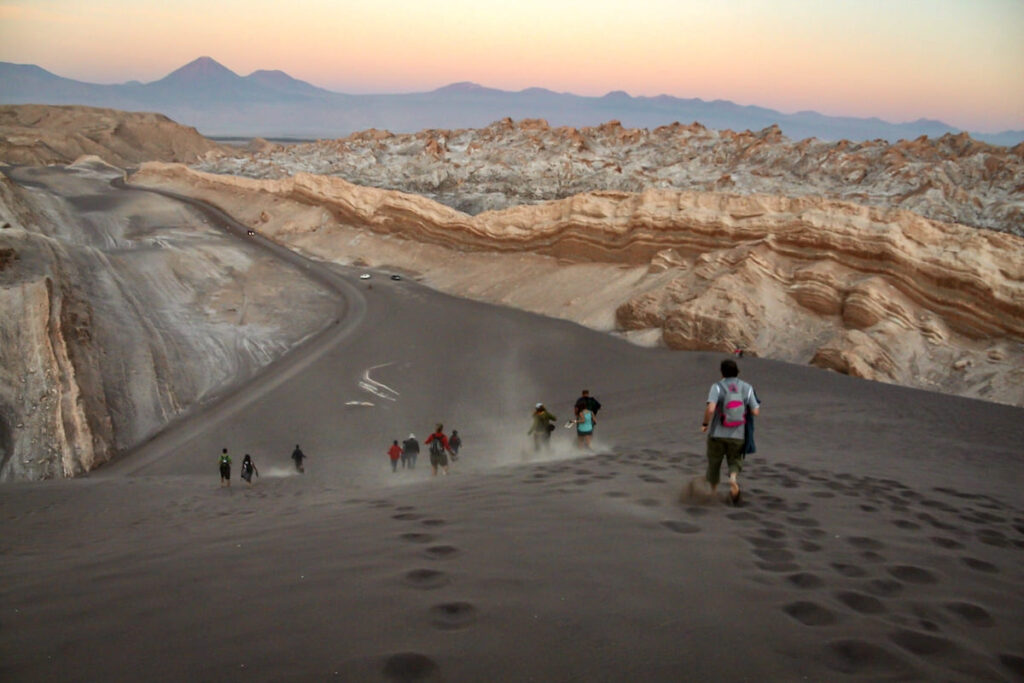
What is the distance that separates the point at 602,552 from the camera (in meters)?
4.32

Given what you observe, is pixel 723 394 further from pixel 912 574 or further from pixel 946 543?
pixel 912 574

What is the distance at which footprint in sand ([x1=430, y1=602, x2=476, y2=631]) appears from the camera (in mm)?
3328

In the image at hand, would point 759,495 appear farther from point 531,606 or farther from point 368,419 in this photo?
point 368,419

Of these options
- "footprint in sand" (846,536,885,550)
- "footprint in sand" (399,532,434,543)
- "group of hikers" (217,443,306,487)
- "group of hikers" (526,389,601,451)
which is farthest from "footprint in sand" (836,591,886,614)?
"group of hikers" (217,443,306,487)

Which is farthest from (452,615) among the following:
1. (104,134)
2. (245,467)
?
(104,134)

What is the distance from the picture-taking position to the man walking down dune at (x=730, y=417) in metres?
5.61

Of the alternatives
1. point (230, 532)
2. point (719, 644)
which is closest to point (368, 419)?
point (230, 532)

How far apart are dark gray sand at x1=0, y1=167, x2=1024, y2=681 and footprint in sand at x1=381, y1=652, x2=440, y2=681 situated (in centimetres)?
1

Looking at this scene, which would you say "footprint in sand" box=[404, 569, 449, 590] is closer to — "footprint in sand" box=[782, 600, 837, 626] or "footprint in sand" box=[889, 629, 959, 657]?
"footprint in sand" box=[782, 600, 837, 626]

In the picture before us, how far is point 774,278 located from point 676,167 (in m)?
23.2

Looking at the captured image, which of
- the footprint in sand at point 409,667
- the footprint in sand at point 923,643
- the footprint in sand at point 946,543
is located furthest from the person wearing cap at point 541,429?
the footprint in sand at point 409,667

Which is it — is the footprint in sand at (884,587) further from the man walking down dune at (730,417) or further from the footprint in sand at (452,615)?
the footprint in sand at (452,615)

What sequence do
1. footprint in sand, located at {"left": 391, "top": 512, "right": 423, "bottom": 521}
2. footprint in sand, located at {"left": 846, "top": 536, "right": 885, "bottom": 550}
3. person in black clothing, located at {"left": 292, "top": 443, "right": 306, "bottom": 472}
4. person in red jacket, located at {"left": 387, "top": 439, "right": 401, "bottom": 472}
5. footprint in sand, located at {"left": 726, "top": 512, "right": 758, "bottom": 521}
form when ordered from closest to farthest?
footprint in sand, located at {"left": 846, "top": 536, "right": 885, "bottom": 550} < footprint in sand, located at {"left": 726, "top": 512, "right": 758, "bottom": 521} < footprint in sand, located at {"left": 391, "top": 512, "right": 423, "bottom": 521} < person in red jacket, located at {"left": 387, "top": 439, "right": 401, "bottom": 472} < person in black clothing, located at {"left": 292, "top": 443, "right": 306, "bottom": 472}

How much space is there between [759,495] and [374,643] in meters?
3.92
